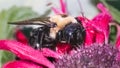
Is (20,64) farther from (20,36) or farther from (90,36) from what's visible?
(20,36)

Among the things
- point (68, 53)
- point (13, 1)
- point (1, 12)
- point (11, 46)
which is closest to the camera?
point (11, 46)

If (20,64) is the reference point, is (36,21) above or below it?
above

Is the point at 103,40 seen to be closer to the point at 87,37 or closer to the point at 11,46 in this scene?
the point at 87,37

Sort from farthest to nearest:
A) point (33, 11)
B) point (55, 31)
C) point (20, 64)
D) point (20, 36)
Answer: point (33, 11) < point (20, 36) < point (55, 31) < point (20, 64)

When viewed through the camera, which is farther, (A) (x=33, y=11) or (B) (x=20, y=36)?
(A) (x=33, y=11)

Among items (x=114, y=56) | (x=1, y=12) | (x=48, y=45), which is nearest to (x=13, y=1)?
(x=1, y=12)

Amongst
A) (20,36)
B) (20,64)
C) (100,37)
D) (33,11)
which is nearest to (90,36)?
(100,37)
